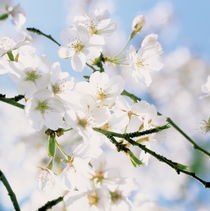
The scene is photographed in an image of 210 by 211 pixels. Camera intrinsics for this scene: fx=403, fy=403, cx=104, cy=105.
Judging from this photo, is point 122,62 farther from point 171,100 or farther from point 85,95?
point 171,100

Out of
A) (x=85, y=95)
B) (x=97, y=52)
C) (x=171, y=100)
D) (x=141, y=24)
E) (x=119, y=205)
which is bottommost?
(x=119, y=205)

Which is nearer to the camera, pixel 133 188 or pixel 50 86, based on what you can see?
pixel 50 86

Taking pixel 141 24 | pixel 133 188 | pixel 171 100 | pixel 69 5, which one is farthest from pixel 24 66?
pixel 69 5

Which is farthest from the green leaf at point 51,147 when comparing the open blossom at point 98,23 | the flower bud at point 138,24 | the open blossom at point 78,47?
the flower bud at point 138,24

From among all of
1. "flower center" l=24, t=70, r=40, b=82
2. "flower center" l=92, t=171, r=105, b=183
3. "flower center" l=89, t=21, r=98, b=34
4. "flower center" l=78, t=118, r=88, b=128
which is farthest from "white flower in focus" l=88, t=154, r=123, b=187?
"flower center" l=89, t=21, r=98, b=34

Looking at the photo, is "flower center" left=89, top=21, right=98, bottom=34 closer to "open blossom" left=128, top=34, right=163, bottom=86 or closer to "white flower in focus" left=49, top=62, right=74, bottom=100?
"open blossom" left=128, top=34, right=163, bottom=86

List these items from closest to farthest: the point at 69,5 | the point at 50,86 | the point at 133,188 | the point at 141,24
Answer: the point at 50,86
the point at 133,188
the point at 141,24
the point at 69,5
